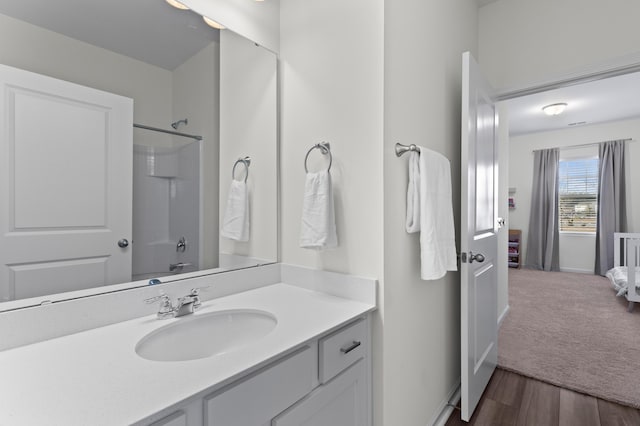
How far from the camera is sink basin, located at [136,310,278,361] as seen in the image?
0.98 metres

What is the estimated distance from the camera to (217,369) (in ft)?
2.38

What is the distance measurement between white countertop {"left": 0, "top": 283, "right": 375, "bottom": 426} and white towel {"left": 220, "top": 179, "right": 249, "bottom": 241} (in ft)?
1.70

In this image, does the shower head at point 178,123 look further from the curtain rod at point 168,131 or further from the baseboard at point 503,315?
the baseboard at point 503,315

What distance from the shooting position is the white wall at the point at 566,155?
4910 millimetres

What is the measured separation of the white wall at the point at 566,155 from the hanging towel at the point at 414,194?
19.0 ft

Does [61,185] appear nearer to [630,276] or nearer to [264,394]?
[264,394]

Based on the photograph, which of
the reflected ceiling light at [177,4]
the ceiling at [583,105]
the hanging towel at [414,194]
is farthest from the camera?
the ceiling at [583,105]

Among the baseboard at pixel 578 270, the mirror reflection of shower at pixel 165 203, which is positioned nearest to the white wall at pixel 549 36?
the mirror reflection of shower at pixel 165 203

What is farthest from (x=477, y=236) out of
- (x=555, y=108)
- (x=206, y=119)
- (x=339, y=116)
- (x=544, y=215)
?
(x=544, y=215)

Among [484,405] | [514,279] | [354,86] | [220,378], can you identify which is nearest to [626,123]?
[514,279]

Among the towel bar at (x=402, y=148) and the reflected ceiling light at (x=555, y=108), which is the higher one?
the reflected ceiling light at (x=555, y=108)

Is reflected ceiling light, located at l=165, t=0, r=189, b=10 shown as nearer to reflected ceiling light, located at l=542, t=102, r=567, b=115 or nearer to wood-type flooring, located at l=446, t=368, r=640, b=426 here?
wood-type flooring, located at l=446, t=368, r=640, b=426

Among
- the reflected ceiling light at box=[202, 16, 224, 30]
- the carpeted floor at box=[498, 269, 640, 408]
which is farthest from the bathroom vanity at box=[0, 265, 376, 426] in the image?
the carpeted floor at box=[498, 269, 640, 408]

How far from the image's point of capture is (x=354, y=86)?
1291 mm
